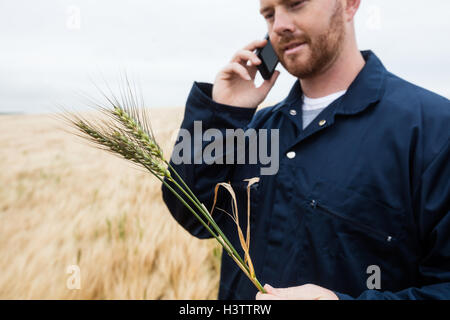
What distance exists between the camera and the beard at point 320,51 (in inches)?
51.2

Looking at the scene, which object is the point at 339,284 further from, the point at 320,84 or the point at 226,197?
the point at 320,84

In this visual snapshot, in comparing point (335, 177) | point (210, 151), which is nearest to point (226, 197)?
point (210, 151)

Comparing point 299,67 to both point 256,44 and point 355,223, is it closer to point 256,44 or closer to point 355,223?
point 256,44

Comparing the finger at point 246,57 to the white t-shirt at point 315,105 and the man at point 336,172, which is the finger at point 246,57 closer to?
the man at point 336,172

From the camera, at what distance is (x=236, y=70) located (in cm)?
145

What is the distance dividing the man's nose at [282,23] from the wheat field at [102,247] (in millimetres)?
672

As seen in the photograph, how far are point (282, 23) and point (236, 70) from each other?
0.89ft

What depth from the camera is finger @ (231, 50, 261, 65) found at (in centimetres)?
147

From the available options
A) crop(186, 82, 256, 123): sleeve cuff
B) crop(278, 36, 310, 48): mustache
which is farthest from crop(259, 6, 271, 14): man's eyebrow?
crop(186, 82, 256, 123): sleeve cuff

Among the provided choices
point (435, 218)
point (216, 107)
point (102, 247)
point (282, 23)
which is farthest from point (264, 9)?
point (102, 247)

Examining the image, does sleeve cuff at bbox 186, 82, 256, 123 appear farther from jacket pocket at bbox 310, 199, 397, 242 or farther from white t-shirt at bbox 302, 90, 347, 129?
jacket pocket at bbox 310, 199, 397, 242

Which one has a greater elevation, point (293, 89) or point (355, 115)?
point (293, 89)
